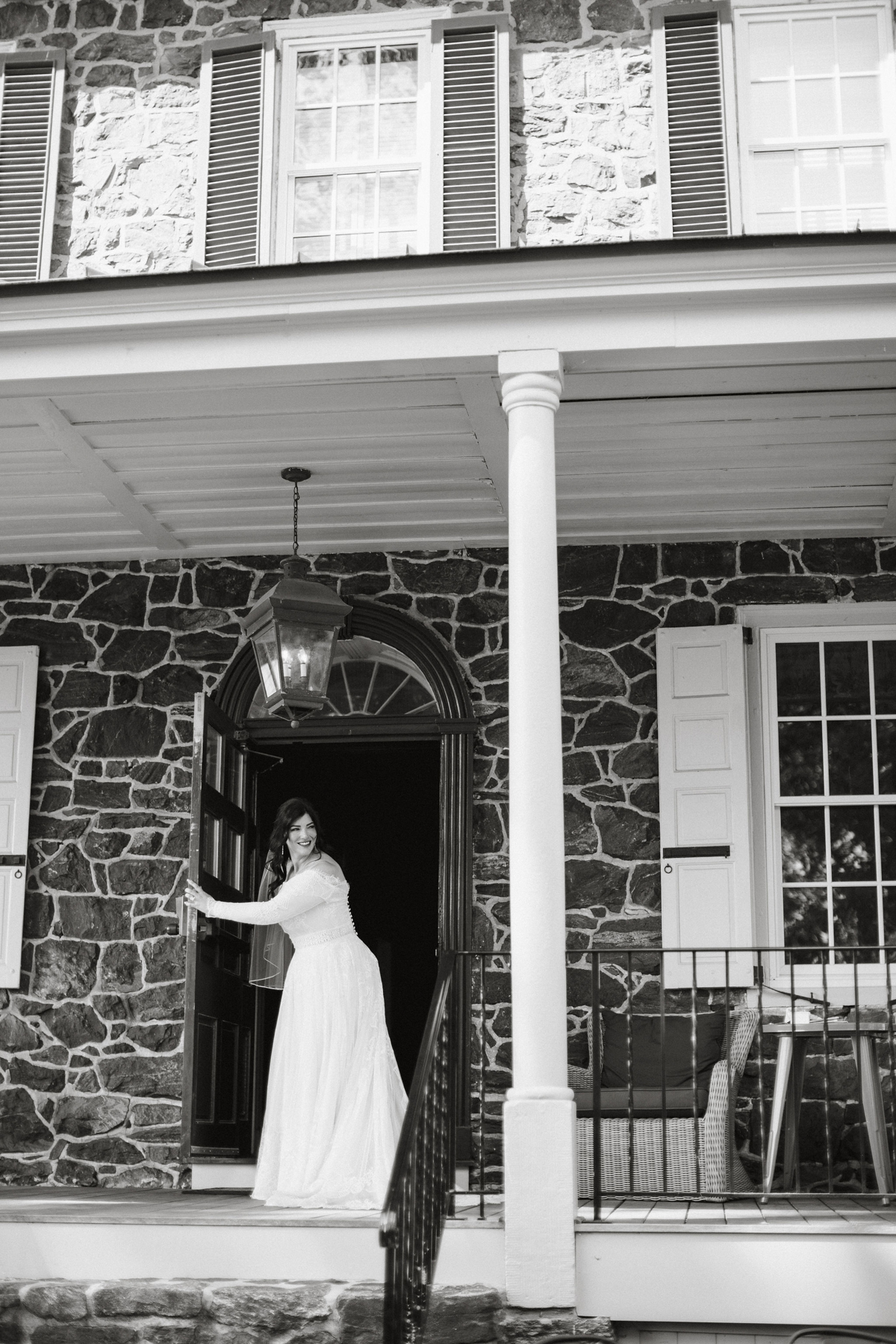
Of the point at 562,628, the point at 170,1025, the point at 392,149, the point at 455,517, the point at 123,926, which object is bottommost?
the point at 170,1025

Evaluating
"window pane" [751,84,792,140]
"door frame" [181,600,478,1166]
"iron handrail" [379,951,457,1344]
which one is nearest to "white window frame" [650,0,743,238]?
"window pane" [751,84,792,140]

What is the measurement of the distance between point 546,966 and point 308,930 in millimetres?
1677

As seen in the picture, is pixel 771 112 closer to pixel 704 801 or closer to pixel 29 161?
pixel 704 801

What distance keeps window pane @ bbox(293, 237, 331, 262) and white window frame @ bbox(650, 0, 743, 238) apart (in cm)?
168

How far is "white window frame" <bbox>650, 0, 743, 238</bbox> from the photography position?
7383mm

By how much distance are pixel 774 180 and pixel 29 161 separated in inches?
150

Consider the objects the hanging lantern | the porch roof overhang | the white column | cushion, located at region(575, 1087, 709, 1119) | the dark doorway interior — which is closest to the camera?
the white column

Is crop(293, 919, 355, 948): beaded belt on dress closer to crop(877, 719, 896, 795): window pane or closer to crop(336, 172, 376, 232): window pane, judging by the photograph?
crop(877, 719, 896, 795): window pane

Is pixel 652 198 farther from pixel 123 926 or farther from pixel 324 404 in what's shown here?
pixel 123 926

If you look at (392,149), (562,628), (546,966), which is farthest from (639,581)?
(546,966)

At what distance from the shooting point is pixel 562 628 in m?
7.81

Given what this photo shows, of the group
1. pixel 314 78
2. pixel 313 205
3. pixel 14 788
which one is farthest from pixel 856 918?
pixel 314 78

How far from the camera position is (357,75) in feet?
25.7

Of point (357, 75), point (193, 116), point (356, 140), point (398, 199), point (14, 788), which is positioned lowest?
point (14, 788)
